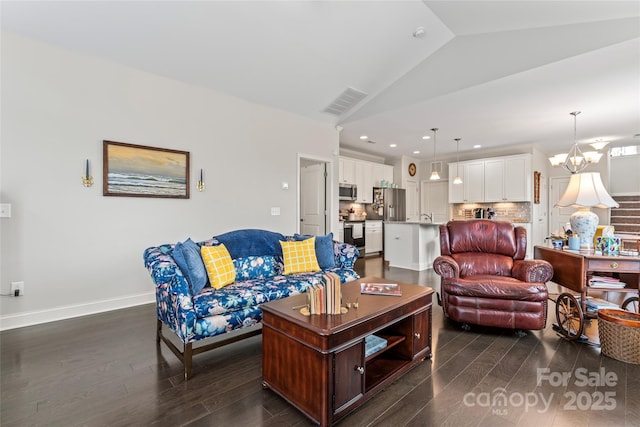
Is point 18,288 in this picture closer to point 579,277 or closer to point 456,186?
point 579,277

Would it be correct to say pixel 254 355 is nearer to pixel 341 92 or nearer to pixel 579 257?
pixel 579 257

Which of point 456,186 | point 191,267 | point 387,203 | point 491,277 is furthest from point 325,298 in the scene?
point 456,186

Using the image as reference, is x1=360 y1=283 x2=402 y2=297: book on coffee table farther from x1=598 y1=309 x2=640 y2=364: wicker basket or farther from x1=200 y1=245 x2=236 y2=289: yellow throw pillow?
x1=598 y1=309 x2=640 y2=364: wicker basket

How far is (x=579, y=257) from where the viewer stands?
2.58 meters

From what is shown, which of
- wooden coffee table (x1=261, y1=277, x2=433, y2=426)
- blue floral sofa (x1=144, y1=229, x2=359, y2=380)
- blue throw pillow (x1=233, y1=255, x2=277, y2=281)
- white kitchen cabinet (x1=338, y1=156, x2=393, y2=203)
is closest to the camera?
wooden coffee table (x1=261, y1=277, x2=433, y2=426)

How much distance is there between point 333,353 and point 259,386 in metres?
0.72

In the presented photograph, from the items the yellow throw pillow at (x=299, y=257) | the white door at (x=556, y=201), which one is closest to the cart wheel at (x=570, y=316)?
the yellow throw pillow at (x=299, y=257)

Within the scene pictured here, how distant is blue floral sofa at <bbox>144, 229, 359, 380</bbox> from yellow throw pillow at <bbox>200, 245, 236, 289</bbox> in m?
0.05

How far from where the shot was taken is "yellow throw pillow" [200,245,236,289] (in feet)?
8.14

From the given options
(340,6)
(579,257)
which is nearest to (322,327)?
(579,257)

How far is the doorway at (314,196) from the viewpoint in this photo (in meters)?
5.62

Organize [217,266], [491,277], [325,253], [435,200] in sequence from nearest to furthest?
[217,266], [491,277], [325,253], [435,200]

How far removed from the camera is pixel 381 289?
2217 millimetres

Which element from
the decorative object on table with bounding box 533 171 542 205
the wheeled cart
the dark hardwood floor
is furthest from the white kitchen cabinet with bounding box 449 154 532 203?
the dark hardwood floor
